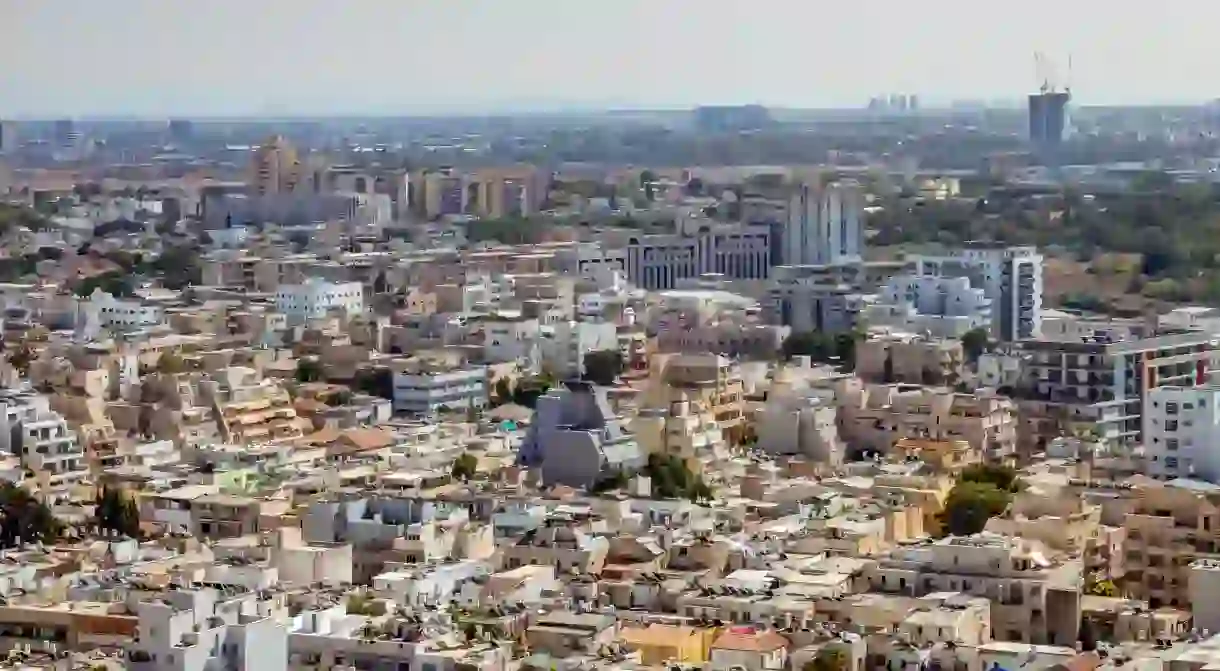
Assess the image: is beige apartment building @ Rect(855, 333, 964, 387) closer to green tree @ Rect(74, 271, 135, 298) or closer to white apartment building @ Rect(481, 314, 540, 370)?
white apartment building @ Rect(481, 314, 540, 370)

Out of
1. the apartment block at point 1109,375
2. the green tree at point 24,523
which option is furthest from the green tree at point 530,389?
the green tree at point 24,523

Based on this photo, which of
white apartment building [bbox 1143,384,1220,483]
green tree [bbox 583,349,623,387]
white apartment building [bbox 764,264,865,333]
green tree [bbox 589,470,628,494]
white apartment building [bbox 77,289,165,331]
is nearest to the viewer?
white apartment building [bbox 1143,384,1220,483]

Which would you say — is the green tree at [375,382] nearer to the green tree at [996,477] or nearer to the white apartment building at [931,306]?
the white apartment building at [931,306]

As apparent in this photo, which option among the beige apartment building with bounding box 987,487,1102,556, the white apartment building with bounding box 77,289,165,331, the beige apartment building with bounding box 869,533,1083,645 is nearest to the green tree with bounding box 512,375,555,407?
the white apartment building with bounding box 77,289,165,331

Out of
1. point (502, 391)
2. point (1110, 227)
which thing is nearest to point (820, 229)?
point (1110, 227)

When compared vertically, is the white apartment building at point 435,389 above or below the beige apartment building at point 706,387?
below

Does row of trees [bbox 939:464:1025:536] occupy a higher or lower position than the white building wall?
higher
